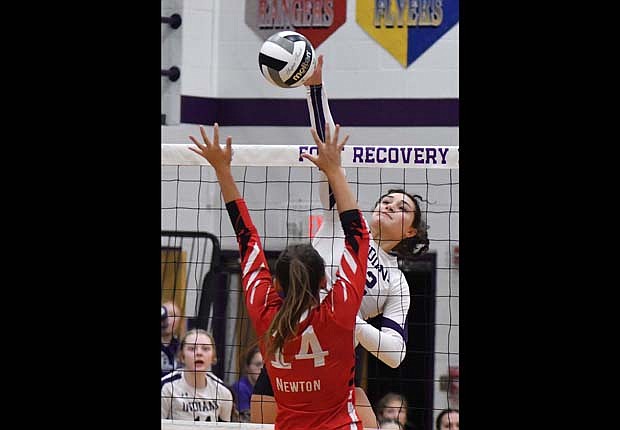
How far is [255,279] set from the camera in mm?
3482

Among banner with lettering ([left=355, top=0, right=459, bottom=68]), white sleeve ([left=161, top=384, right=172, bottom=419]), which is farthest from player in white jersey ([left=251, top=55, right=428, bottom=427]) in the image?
banner with lettering ([left=355, top=0, right=459, bottom=68])

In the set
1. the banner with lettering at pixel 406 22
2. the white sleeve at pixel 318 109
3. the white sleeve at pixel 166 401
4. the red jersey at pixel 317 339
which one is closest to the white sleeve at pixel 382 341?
the red jersey at pixel 317 339

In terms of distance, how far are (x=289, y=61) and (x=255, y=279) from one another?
3.83 feet

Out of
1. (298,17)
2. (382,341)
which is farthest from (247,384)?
(298,17)

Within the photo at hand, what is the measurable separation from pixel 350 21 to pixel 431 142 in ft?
4.08

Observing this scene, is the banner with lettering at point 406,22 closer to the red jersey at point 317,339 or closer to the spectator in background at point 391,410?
the spectator in background at point 391,410

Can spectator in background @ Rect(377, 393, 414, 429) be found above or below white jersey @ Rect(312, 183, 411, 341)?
below

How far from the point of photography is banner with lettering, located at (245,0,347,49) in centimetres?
798

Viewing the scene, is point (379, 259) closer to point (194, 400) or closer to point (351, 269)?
point (351, 269)

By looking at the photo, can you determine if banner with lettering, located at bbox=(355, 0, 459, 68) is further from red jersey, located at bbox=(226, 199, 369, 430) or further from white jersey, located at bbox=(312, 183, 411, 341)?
red jersey, located at bbox=(226, 199, 369, 430)
